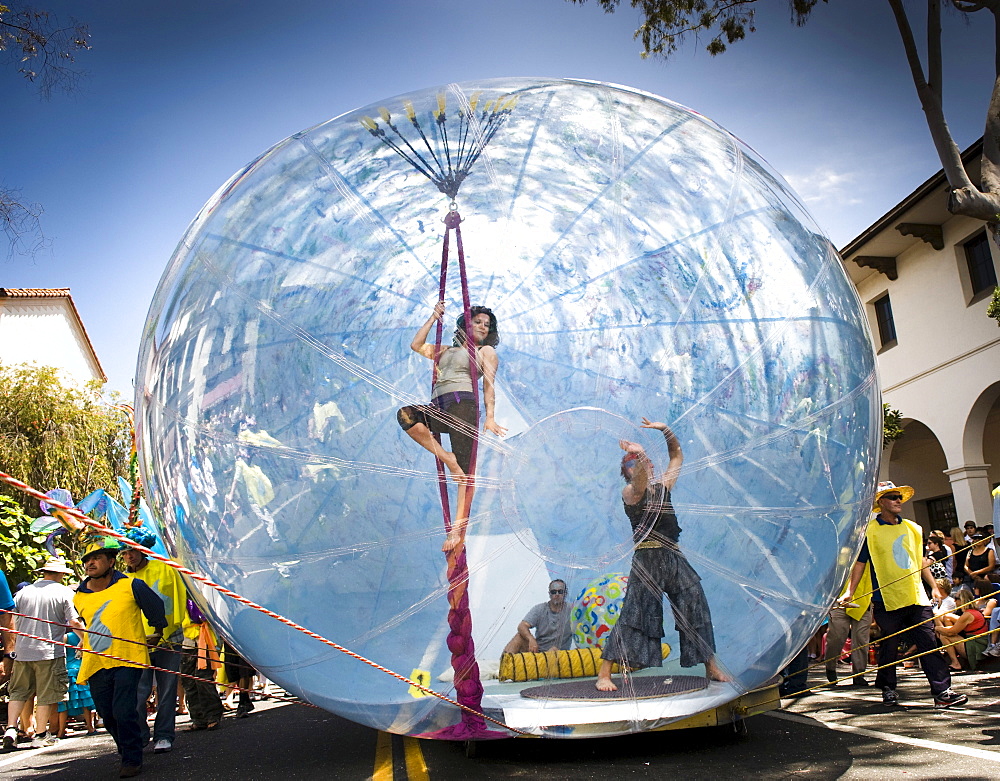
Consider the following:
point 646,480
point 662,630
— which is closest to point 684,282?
point 646,480

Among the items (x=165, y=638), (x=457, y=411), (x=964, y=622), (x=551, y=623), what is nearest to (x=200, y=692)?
(x=165, y=638)

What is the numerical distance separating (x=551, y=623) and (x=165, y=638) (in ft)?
13.4

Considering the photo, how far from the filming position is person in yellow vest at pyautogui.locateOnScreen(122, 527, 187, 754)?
6.70m

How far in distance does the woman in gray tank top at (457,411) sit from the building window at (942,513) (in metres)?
17.9

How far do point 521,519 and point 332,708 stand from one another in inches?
57.3

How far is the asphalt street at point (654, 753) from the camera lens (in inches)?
168

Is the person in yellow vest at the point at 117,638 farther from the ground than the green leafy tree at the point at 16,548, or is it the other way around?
the green leafy tree at the point at 16,548

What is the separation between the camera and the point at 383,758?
525cm

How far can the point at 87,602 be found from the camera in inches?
231

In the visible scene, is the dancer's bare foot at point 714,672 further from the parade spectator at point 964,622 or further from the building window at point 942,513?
the building window at point 942,513

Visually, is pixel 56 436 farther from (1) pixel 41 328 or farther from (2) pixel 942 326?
(2) pixel 942 326

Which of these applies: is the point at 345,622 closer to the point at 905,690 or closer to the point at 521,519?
the point at 521,519

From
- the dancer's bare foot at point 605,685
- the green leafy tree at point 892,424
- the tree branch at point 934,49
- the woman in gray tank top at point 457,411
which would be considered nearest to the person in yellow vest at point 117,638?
the woman in gray tank top at point 457,411

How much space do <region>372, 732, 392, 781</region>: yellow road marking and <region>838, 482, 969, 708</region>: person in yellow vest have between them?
3371 millimetres
